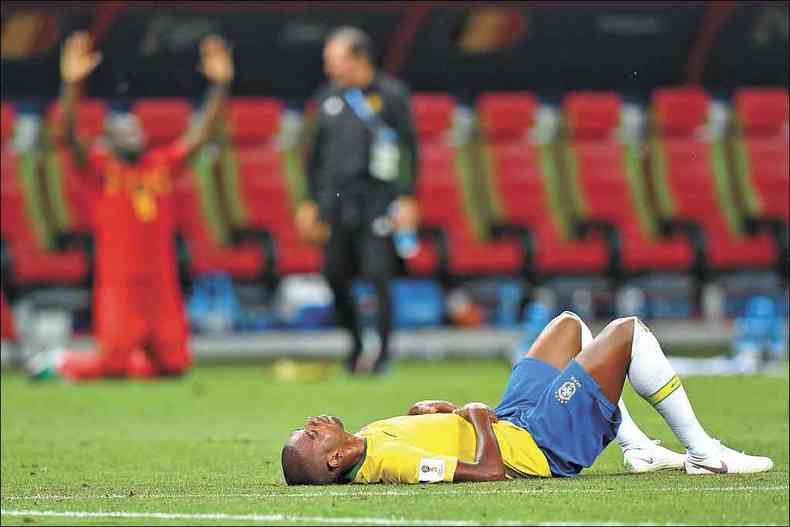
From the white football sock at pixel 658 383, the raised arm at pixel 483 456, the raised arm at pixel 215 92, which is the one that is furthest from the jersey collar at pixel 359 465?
the raised arm at pixel 215 92

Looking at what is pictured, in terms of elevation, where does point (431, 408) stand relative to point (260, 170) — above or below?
below

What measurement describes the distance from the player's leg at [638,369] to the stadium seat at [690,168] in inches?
382

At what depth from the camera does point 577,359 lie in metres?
6.11

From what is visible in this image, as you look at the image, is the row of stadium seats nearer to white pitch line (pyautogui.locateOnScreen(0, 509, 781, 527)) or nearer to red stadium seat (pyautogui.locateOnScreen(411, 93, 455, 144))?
red stadium seat (pyautogui.locateOnScreen(411, 93, 455, 144))

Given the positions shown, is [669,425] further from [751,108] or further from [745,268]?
[751,108]

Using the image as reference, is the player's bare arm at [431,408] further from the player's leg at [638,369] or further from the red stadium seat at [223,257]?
the red stadium seat at [223,257]

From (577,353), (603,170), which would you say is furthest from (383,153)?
(577,353)

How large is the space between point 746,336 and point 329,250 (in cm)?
349

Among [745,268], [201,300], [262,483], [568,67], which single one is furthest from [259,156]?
[262,483]

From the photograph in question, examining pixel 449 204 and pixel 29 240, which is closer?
pixel 29 240

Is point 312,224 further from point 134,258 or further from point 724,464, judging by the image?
point 724,464

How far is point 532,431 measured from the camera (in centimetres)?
611

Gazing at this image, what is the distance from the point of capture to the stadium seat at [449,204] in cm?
1501

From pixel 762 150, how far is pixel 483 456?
11.3 meters
